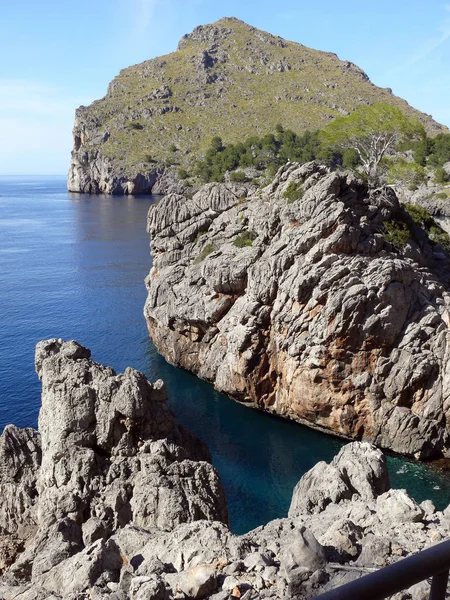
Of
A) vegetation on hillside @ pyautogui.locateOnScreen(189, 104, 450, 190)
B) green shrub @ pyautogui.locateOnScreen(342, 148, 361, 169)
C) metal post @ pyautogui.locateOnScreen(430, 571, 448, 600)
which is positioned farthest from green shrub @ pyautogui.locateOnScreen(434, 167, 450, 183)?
metal post @ pyautogui.locateOnScreen(430, 571, 448, 600)

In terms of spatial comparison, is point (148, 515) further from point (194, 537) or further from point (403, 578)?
point (403, 578)

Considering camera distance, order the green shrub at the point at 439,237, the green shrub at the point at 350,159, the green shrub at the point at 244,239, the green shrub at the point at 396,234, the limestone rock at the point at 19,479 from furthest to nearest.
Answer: the green shrub at the point at 350,159, the green shrub at the point at 439,237, the green shrub at the point at 244,239, the green shrub at the point at 396,234, the limestone rock at the point at 19,479

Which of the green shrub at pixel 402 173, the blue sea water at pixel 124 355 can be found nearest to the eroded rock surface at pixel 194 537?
the blue sea water at pixel 124 355

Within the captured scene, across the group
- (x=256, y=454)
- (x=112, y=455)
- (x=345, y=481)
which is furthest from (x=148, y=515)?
(x=256, y=454)

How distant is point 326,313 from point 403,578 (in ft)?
120

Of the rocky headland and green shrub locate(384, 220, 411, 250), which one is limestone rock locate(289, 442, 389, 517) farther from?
green shrub locate(384, 220, 411, 250)

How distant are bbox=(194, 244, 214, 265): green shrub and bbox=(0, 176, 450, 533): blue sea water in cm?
1070

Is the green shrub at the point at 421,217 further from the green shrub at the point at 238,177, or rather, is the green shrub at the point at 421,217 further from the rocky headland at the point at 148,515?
the green shrub at the point at 238,177

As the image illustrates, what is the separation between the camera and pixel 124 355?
180 feet

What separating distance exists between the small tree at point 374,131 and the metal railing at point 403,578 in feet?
207

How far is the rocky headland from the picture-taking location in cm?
1266

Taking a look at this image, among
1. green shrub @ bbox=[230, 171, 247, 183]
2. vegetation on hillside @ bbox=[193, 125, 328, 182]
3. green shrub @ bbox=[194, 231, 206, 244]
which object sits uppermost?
vegetation on hillside @ bbox=[193, 125, 328, 182]

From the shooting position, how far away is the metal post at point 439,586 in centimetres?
352

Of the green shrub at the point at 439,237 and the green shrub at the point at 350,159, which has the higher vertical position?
the green shrub at the point at 350,159
